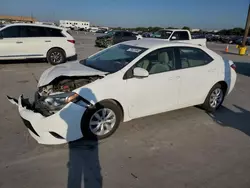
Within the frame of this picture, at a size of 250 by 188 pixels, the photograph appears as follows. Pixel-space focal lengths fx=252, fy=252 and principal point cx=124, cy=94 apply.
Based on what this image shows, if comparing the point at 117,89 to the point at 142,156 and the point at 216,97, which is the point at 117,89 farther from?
the point at 216,97

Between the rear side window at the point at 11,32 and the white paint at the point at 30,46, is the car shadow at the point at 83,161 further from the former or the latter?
the rear side window at the point at 11,32

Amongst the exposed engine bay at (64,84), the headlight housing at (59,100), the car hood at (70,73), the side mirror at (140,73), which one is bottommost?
the headlight housing at (59,100)

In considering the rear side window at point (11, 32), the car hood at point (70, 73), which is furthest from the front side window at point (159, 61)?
the rear side window at point (11, 32)

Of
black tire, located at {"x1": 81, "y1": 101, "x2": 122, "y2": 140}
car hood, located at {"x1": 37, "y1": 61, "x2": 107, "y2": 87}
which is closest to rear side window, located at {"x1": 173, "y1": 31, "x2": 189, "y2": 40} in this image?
car hood, located at {"x1": 37, "y1": 61, "x2": 107, "y2": 87}

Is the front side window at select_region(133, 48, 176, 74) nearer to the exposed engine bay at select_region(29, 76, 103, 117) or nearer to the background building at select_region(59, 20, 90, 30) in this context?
the exposed engine bay at select_region(29, 76, 103, 117)

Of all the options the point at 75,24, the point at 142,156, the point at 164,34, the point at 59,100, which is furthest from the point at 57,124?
the point at 75,24

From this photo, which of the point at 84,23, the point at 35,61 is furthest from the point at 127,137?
the point at 84,23

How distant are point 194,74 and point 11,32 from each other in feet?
27.2

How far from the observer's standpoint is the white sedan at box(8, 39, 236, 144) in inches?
143

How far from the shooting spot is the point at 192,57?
5.08 m

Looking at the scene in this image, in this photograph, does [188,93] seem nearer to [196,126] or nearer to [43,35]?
[196,126]

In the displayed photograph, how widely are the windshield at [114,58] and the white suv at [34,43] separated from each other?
6.36 m

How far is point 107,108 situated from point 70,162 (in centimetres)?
101

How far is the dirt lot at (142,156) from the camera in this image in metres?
3.08
